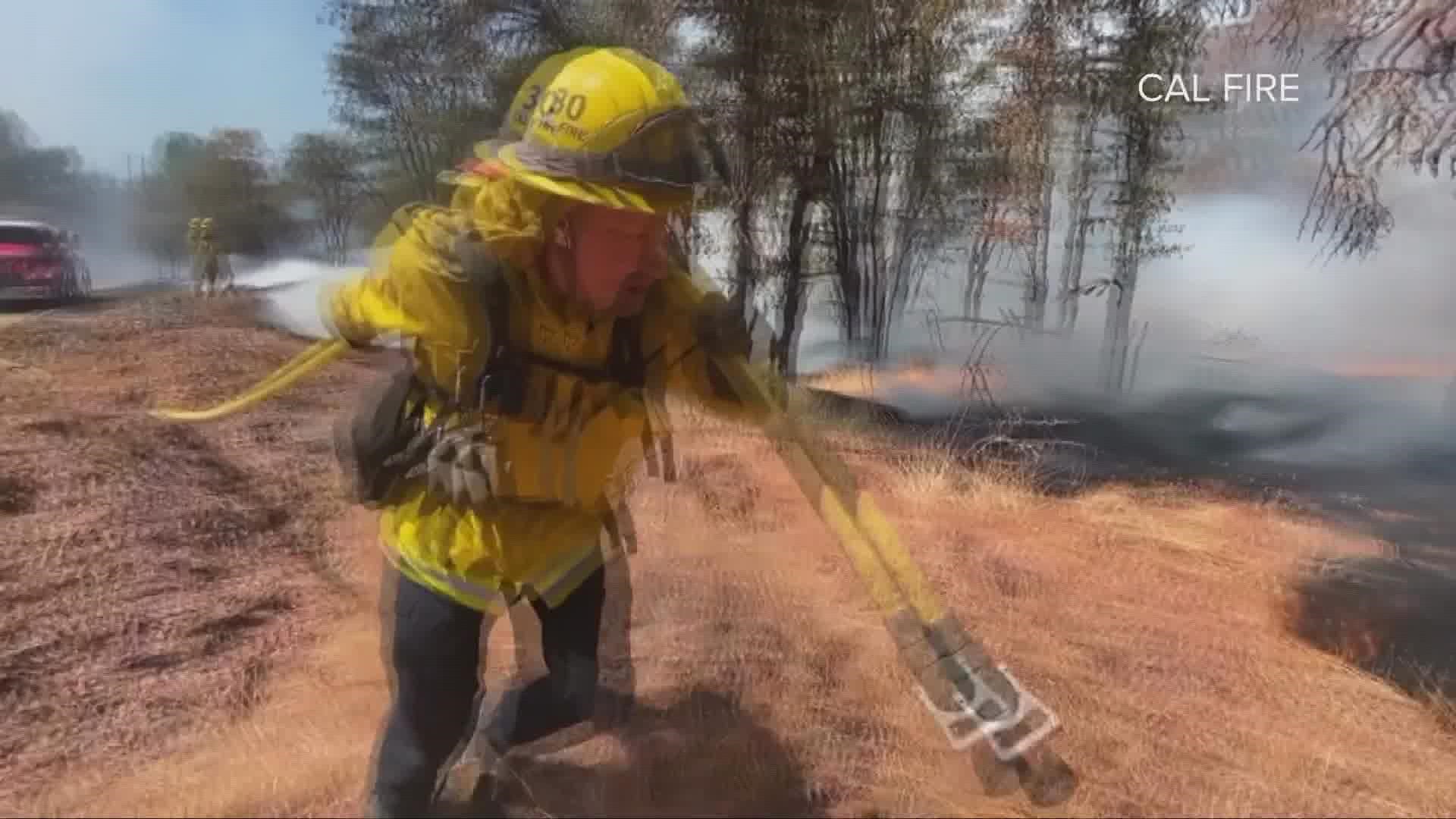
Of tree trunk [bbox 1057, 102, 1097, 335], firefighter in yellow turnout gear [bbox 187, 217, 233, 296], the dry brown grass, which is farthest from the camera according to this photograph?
tree trunk [bbox 1057, 102, 1097, 335]

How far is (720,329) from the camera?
1.55 metres

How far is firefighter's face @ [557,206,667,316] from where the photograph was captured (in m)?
1.38

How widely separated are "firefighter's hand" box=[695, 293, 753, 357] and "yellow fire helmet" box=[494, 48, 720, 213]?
0.19 m

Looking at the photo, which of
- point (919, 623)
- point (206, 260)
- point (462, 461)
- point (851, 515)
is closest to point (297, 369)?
point (462, 461)

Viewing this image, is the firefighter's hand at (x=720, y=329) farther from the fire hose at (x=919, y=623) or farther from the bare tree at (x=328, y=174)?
the bare tree at (x=328, y=174)

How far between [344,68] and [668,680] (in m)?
3.36

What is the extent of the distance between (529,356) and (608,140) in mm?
299

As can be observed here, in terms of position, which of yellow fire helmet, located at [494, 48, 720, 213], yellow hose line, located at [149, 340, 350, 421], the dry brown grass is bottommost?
the dry brown grass

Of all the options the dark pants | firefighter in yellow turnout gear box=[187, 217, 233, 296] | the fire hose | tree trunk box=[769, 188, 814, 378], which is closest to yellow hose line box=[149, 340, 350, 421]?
the fire hose

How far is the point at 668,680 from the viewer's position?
2.06 m

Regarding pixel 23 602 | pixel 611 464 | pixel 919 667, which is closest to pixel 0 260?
pixel 23 602

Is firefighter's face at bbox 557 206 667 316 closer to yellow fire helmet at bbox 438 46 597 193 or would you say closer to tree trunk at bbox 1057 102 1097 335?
yellow fire helmet at bbox 438 46 597 193

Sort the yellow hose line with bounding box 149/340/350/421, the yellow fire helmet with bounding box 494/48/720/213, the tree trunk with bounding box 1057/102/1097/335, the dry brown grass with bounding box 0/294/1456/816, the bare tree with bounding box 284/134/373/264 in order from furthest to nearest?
1. the tree trunk with bounding box 1057/102/1097/335
2. the bare tree with bounding box 284/134/373/264
3. the dry brown grass with bounding box 0/294/1456/816
4. the yellow hose line with bounding box 149/340/350/421
5. the yellow fire helmet with bounding box 494/48/720/213

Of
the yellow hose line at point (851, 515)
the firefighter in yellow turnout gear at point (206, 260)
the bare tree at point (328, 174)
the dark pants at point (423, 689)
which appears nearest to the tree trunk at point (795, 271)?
the bare tree at point (328, 174)
